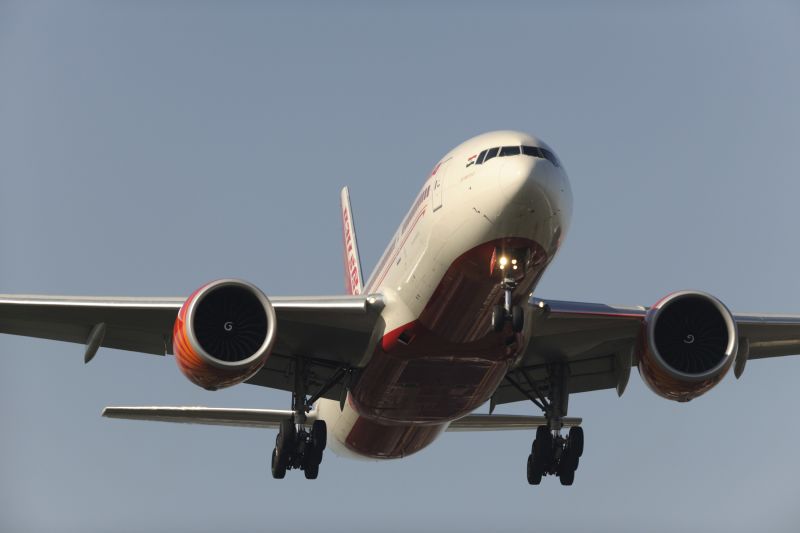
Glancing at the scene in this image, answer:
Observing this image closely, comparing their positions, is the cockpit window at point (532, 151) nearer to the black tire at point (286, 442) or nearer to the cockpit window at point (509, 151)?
the cockpit window at point (509, 151)

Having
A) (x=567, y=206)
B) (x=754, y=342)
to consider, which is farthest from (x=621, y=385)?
(x=567, y=206)

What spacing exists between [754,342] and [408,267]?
928 centimetres

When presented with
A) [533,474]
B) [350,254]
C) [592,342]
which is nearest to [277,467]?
[533,474]

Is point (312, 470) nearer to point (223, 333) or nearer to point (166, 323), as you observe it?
point (166, 323)

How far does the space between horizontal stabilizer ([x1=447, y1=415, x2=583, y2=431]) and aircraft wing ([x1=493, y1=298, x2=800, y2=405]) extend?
1.62 ft

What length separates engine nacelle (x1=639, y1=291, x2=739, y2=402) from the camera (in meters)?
27.2

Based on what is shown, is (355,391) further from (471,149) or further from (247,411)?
(471,149)

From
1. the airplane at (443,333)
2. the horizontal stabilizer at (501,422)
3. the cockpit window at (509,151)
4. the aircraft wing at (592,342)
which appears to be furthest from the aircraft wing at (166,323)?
the horizontal stabilizer at (501,422)

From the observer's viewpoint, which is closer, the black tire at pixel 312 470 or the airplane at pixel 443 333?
the airplane at pixel 443 333

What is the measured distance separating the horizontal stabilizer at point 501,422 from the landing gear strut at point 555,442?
292mm

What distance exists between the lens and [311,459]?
29578mm

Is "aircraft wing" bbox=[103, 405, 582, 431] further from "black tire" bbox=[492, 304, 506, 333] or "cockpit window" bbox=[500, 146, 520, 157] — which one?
"cockpit window" bbox=[500, 146, 520, 157]

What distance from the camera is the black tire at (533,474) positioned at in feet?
100

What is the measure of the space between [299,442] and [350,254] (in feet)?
41.6
